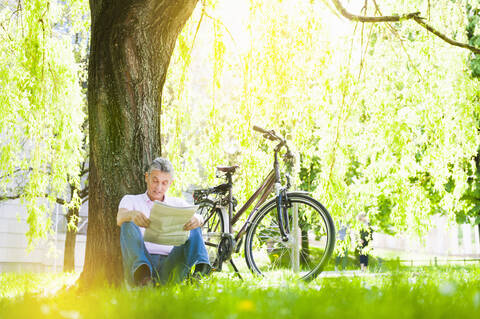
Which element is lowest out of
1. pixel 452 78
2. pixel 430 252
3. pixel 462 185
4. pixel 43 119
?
pixel 430 252

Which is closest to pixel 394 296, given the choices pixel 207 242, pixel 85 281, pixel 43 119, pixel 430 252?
pixel 85 281

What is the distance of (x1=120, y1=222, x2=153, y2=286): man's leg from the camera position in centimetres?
324

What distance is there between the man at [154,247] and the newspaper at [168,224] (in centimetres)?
5

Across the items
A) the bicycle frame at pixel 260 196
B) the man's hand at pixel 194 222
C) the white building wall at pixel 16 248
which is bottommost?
the white building wall at pixel 16 248

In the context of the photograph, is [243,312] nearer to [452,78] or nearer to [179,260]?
[179,260]

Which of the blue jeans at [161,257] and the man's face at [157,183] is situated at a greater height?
the man's face at [157,183]

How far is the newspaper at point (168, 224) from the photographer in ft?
10.9

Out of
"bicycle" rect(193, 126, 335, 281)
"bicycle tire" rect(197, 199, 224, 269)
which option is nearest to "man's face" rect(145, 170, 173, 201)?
"bicycle" rect(193, 126, 335, 281)

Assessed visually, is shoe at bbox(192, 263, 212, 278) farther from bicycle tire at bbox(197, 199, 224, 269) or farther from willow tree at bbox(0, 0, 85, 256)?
willow tree at bbox(0, 0, 85, 256)

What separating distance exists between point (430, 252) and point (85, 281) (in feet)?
75.6

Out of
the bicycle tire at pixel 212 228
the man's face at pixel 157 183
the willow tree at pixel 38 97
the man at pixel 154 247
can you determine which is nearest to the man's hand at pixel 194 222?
the man at pixel 154 247

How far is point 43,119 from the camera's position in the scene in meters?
5.74

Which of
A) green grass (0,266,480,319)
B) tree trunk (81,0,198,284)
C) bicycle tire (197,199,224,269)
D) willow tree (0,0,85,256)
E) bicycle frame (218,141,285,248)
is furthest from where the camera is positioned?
willow tree (0,0,85,256)

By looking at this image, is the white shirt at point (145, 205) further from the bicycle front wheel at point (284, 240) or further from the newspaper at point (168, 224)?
the bicycle front wheel at point (284, 240)
